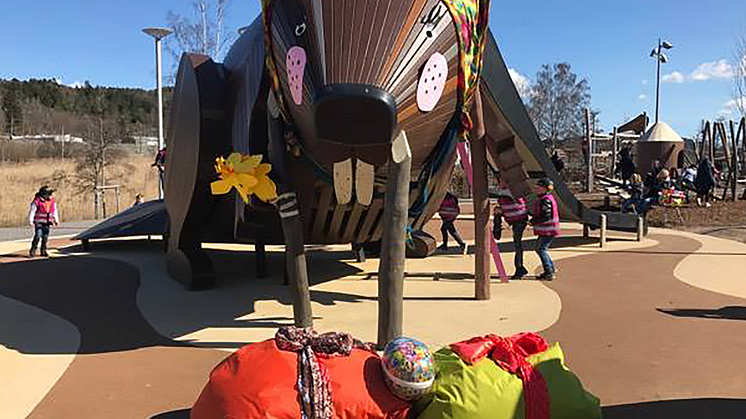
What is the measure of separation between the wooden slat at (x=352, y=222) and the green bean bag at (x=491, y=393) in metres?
2.95

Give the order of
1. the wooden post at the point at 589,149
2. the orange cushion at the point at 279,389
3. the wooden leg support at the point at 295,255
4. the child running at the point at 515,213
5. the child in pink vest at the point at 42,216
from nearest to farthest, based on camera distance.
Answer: the orange cushion at the point at 279,389
the wooden leg support at the point at 295,255
the child running at the point at 515,213
the child in pink vest at the point at 42,216
the wooden post at the point at 589,149

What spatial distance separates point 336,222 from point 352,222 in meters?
0.20

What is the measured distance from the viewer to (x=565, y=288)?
8297mm

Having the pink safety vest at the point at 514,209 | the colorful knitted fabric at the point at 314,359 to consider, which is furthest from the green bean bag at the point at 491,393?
the pink safety vest at the point at 514,209

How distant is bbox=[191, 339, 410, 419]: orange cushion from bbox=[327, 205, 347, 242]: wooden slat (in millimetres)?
2868

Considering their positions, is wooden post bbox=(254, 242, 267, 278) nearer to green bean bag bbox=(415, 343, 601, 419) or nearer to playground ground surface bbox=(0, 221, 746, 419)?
playground ground surface bbox=(0, 221, 746, 419)

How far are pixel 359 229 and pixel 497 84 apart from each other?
239 cm

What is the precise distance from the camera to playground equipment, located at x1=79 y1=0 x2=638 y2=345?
4.29 m

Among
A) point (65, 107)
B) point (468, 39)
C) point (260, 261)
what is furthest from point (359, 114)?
point (65, 107)

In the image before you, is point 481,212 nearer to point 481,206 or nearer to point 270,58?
point 481,206

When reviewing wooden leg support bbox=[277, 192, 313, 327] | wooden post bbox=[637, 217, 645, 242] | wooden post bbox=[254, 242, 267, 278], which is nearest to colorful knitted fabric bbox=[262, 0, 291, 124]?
wooden leg support bbox=[277, 192, 313, 327]

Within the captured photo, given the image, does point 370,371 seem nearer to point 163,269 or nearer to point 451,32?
point 451,32

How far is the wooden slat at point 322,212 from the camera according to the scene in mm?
6185

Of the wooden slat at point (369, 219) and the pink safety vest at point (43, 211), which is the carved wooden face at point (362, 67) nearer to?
the wooden slat at point (369, 219)
